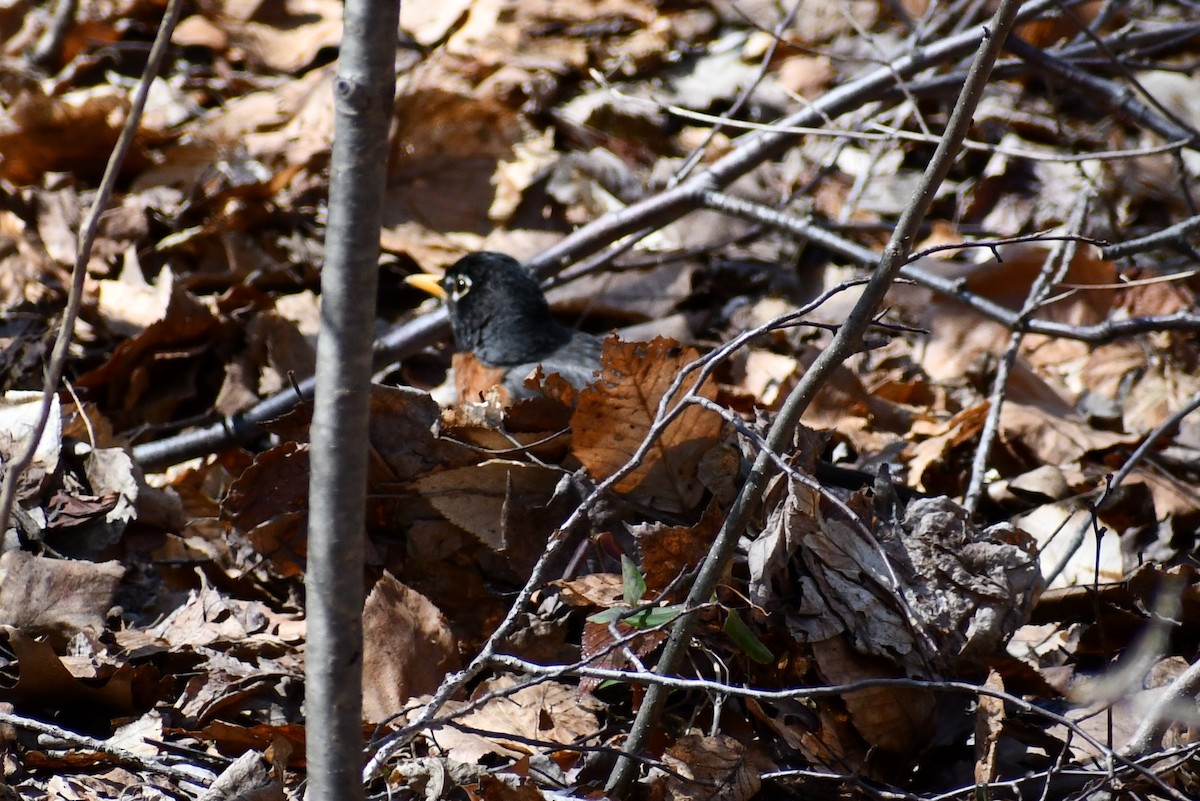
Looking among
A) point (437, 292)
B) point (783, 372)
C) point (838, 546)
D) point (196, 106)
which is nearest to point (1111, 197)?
point (783, 372)

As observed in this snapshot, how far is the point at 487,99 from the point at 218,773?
4021mm

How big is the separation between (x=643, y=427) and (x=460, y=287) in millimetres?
2318

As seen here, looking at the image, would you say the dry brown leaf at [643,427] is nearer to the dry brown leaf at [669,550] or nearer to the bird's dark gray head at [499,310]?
the dry brown leaf at [669,550]

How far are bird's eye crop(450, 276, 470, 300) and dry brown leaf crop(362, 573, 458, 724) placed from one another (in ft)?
7.53

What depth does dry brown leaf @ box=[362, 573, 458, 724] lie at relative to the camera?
103 inches

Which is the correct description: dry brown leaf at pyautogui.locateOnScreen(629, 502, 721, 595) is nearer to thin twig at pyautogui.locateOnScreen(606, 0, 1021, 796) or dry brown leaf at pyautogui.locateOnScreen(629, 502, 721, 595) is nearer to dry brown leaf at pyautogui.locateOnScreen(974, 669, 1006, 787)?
thin twig at pyautogui.locateOnScreen(606, 0, 1021, 796)

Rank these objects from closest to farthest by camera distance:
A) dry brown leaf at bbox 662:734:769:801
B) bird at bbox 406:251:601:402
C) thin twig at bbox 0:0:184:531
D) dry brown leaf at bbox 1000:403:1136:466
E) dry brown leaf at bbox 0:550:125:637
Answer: thin twig at bbox 0:0:184:531
dry brown leaf at bbox 662:734:769:801
dry brown leaf at bbox 0:550:125:637
dry brown leaf at bbox 1000:403:1136:466
bird at bbox 406:251:601:402

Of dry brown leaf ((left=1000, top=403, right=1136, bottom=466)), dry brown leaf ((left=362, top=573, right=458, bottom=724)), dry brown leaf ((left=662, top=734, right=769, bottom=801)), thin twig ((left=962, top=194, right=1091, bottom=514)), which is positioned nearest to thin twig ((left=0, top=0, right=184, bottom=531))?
dry brown leaf ((left=362, top=573, right=458, bottom=724))

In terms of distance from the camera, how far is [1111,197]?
5.64m

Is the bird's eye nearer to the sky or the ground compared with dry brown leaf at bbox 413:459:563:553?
nearer to the sky

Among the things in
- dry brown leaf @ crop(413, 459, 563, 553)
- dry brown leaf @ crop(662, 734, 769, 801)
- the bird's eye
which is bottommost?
dry brown leaf @ crop(662, 734, 769, 801)

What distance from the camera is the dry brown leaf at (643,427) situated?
2689 mm

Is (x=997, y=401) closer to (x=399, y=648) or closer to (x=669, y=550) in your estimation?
(x=669, y=550)

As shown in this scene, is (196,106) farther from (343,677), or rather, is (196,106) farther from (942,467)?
(343,677)
